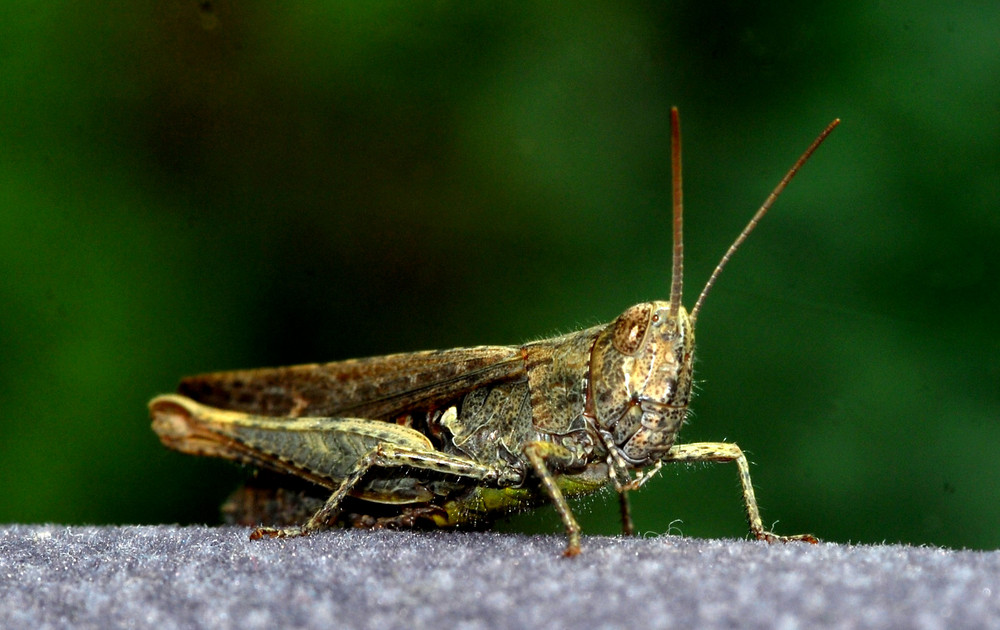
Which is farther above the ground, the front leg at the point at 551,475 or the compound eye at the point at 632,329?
the compound eye at the point at 632,329

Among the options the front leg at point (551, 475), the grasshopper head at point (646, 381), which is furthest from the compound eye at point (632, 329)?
the front leg at point (551, 475)

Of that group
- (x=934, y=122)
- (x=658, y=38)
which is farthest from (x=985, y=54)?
(x=658, y=38)

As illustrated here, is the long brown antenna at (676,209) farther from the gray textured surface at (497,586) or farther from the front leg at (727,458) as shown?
the gray textured surface at (497,586)

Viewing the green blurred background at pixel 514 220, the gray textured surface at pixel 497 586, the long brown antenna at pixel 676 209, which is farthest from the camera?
the green blurred background at pixel 514 220

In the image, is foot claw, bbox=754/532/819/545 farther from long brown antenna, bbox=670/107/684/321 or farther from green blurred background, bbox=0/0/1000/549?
green blurred background, bbox=0/0/1000/549

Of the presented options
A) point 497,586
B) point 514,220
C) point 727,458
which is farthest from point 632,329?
point 514,220

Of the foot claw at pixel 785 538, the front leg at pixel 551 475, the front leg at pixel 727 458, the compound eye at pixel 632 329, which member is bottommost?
the foot claw at pixel 785 538

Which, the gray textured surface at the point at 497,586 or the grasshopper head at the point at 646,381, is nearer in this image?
the gray textured surface at the point at 497,586
